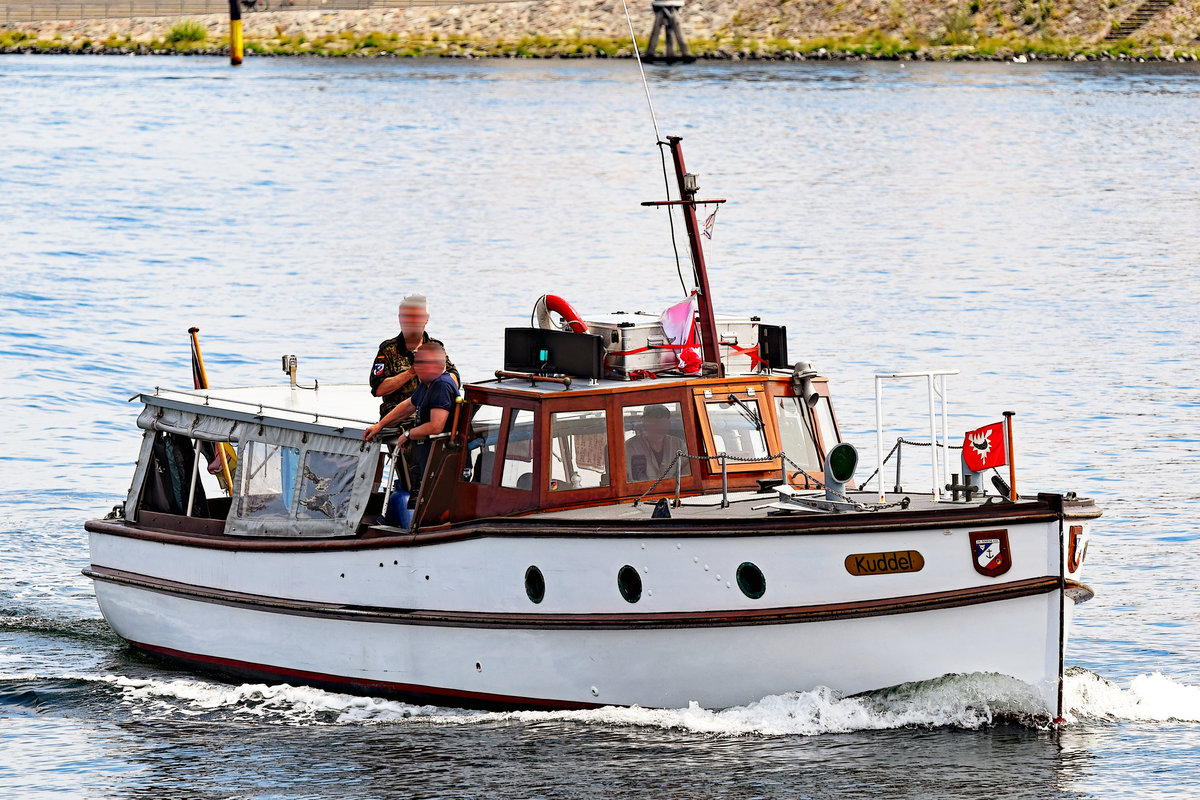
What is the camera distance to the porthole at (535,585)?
13648 mm

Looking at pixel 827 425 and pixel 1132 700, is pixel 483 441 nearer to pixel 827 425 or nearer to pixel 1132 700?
pixel 827 425

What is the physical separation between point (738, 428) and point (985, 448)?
2.13 m

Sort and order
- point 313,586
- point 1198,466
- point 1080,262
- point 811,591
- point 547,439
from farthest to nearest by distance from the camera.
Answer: point 1080,262 → point 1198,466 → point 313,586 → point 547,439 → point 811,591

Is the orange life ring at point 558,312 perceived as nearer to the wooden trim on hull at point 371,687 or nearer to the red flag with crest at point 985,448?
the wooden trim on hull at point 371,687

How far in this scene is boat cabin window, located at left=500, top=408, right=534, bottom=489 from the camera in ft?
46.3

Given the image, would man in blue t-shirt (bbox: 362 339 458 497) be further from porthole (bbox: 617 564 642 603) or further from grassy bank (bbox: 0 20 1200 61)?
grassy bank (bbox: 0 20 1200 61)

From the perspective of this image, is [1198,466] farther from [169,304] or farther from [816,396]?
[169,304]

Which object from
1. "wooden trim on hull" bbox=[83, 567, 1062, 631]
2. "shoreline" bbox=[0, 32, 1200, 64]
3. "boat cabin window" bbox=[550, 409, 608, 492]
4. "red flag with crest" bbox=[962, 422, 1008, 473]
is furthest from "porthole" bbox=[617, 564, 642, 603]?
"shoreline" bbox=[0, 32, 1200, 64]

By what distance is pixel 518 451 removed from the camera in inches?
558

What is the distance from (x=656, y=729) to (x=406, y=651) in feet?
7.51

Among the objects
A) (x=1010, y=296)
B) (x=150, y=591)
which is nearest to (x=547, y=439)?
(x=150, y=591)

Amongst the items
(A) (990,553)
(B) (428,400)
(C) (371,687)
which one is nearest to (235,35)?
(B) (428,400)

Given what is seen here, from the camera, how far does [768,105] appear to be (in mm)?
79688

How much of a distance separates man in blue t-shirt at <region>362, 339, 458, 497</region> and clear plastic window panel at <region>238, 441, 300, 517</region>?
4.18ft
